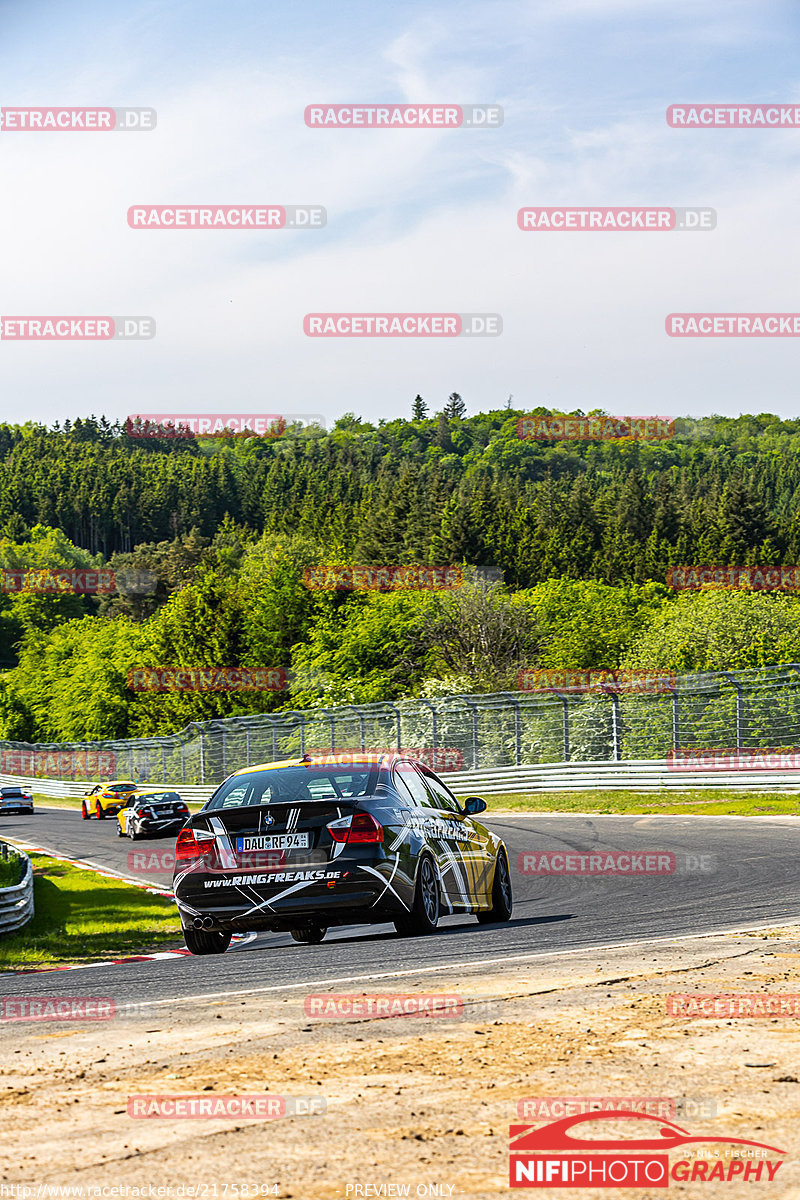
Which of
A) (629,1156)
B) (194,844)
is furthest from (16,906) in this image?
(629,1156)

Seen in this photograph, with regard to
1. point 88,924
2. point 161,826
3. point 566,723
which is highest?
point 566,723

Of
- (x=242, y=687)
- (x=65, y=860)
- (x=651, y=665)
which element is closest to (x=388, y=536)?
(x=242, y=687)

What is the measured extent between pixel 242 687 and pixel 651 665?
4531cm

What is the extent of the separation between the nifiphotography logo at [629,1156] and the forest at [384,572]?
138 ft

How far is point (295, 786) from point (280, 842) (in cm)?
63

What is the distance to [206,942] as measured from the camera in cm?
1095

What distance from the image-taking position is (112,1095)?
5.25 metres

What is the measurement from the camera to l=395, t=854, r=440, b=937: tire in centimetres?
1027

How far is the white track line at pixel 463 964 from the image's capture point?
25.9 feet

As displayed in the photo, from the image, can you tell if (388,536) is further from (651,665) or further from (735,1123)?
(735,1123)

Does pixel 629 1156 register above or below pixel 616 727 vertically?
above
